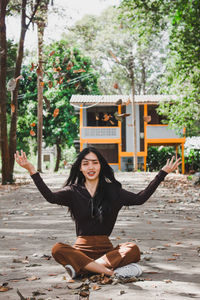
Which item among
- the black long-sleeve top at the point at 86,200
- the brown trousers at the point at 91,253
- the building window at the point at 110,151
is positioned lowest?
the building window at the point at 110,151

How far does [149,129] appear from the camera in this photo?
3130 cm

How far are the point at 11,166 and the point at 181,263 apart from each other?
14014 mm

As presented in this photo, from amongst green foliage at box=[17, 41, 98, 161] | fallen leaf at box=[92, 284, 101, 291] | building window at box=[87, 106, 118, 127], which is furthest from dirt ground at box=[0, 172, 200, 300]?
green foliage at box=[17, 41, 98, 161]

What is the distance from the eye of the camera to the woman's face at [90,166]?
4473 millimetres

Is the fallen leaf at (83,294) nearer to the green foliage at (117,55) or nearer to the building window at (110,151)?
the building window at (110,151)

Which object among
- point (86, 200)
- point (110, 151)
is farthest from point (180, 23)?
point (110, 151)

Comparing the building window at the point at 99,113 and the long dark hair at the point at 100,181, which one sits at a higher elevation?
the building window at the point at 99,113

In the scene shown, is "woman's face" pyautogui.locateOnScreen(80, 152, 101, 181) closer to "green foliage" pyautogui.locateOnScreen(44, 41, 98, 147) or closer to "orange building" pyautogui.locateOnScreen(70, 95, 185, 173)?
"orange building" pyautogui.locateOnScreen(70, 95, 185, 173)

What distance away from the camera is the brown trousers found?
4.12 meters

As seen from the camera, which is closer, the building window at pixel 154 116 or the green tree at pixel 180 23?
the green tree at pixel 180 23

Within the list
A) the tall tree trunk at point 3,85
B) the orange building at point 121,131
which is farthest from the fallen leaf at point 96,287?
the orange building at point 121,131

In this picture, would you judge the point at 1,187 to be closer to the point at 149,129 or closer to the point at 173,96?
the point at 173,96

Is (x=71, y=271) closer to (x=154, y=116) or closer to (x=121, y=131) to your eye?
(x=121, y=131)

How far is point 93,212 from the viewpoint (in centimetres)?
435
